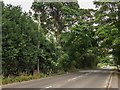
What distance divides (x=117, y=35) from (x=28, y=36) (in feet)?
33.2

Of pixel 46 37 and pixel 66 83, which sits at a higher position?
pixel 46 37

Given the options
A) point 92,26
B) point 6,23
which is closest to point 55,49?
point 92,26

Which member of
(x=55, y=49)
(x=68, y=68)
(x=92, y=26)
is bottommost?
(x=68, y=68)

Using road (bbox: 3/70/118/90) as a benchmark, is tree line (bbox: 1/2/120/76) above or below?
above

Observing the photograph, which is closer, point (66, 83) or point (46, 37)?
point (66, 83)

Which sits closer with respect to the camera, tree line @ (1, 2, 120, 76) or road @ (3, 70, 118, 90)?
road @ (3, 70, 118, 90)

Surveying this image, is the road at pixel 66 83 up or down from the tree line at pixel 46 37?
down

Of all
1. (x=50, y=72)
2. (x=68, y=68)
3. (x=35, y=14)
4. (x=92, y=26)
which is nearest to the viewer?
(x=50, y=72)

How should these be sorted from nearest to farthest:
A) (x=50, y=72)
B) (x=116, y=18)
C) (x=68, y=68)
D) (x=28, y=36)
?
(x=28, y=36) < (x=116, y=18) < (x=50, y=72) < (x=68, y=68)

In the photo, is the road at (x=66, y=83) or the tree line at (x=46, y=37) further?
the tree line at (x=46, y=37)

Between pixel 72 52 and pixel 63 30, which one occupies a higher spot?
pixel 63 30

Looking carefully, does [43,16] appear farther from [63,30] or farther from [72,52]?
[72,52]

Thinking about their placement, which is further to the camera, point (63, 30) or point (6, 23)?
point (63, 30)

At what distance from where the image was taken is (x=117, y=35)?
1495 inches
